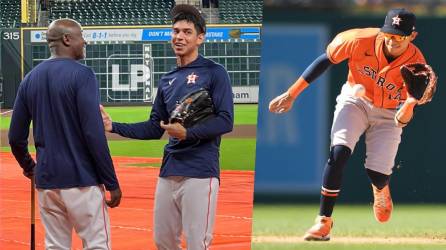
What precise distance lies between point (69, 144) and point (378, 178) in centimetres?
153

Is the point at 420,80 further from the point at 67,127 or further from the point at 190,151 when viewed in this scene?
the point at 67,127

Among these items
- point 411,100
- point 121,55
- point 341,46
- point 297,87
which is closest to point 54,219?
point 297,87

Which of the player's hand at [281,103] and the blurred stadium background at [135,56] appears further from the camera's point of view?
the blurred stadium background at [135,56]

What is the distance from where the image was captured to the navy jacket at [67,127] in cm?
318

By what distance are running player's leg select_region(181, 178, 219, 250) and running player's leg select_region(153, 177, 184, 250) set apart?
0.21 feet

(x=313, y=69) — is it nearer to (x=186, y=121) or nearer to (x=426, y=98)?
(x=426, y=98)

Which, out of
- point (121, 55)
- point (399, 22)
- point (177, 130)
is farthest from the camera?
point (121, 55)

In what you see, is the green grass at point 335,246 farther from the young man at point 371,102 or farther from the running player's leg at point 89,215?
the running player's leg at point 89,215

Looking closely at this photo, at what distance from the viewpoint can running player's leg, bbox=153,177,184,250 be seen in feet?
10.7

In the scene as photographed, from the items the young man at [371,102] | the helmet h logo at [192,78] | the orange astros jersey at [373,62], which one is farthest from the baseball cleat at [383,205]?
the helmet h logo at [192,78]

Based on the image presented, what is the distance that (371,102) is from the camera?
12.3ft

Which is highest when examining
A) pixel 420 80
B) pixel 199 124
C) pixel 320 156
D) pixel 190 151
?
pixel 420 80

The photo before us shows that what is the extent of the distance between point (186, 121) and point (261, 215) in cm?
85

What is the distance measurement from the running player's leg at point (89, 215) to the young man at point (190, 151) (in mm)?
221
